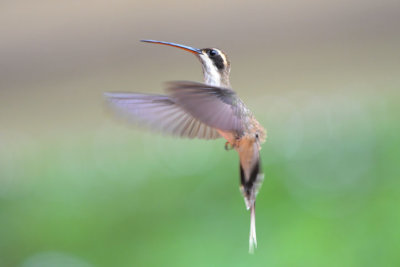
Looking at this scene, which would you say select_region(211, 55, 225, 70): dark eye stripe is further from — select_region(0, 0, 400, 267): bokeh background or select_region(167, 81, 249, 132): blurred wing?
select_region(0, 0, 400, 267): bokeh background

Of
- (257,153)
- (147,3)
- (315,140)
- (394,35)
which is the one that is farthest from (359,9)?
(257,153)

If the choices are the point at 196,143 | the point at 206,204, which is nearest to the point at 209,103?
the point at 206,204

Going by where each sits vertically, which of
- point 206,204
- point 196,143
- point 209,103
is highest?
point 209,103

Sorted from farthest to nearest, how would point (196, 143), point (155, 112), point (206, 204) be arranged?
1. point (196, 143)
2. point (206, 204)
3. point (155, 112)

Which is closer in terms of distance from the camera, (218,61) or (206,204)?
(218,61)

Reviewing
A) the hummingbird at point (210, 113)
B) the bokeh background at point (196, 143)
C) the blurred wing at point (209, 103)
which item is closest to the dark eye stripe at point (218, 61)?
the hummingbird at point (210, 113)

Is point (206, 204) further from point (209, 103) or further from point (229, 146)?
point (209, 103)

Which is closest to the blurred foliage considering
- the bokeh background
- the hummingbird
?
the bokeh background
